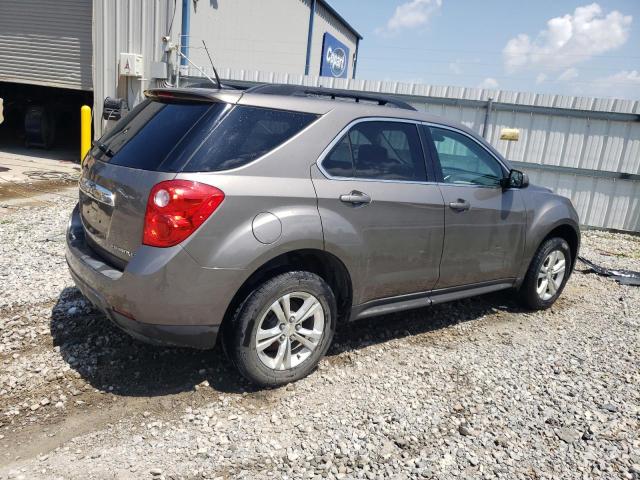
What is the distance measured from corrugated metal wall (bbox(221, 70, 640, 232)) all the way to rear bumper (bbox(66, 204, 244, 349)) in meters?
7.85

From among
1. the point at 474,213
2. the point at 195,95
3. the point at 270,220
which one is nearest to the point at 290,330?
the point at 270,220

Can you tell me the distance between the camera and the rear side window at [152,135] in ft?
10.00

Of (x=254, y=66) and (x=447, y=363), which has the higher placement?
(x=254, y=66)

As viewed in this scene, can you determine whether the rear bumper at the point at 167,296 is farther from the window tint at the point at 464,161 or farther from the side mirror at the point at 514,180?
the side mirror at the point at 514,180

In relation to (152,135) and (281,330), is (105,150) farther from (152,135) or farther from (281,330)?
(281,330)

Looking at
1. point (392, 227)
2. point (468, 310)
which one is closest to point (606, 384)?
point (468, 310)

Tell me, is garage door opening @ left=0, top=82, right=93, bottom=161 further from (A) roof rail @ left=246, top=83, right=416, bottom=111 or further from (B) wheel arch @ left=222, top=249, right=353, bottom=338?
(B) wheel arch @ left=222, top=249, right=353, bottom=338

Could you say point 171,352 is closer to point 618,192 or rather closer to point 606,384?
point 606,384

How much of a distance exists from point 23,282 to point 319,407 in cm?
307

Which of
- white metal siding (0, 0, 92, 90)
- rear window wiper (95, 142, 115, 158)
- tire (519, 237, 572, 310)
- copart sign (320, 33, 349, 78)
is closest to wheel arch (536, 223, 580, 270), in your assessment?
tire (519, 237, 572, 310)

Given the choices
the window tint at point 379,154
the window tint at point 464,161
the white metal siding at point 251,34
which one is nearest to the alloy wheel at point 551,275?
the window tint at point 464,161

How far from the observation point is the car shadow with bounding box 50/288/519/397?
3344 mm

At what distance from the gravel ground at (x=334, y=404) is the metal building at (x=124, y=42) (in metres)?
7.81

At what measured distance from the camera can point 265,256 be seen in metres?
3.02
